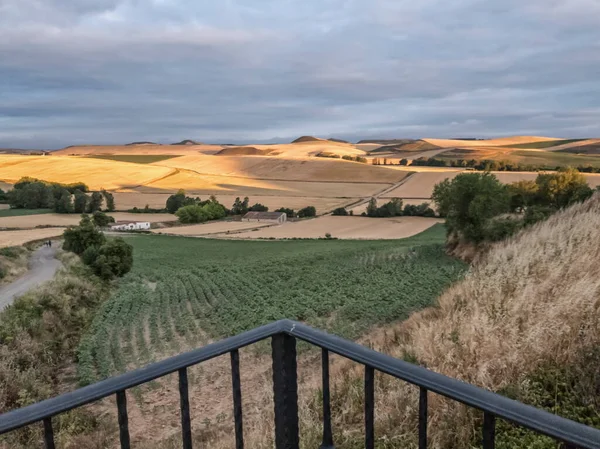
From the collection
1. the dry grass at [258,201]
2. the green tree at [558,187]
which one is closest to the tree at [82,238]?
the dry grass at [258,201]

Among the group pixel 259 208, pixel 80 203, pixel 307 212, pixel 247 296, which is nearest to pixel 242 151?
pixel 259 208

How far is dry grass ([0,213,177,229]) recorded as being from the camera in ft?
175

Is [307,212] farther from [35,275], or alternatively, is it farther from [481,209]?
[35,275]

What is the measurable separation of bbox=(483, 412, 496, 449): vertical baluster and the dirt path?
21.6 metres

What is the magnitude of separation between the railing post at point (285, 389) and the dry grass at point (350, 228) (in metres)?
43.3

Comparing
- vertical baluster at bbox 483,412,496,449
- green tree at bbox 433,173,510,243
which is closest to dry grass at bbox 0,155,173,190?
green tree at bbox 433,173,510,243

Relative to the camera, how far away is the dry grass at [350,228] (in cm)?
4688

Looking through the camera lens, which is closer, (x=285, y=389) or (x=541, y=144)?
(x=285, y=389)

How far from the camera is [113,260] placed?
2712 cm

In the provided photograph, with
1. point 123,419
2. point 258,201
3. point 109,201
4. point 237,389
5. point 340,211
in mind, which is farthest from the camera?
point 258,201

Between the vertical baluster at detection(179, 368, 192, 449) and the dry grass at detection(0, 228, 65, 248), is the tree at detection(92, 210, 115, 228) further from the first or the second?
the vertical baluster at detection(179, 368, 192, 449)

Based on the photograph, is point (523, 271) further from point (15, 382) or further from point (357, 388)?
point (15, 382)

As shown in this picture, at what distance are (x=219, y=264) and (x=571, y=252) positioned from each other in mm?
27229

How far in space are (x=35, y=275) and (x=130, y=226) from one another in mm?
26982
